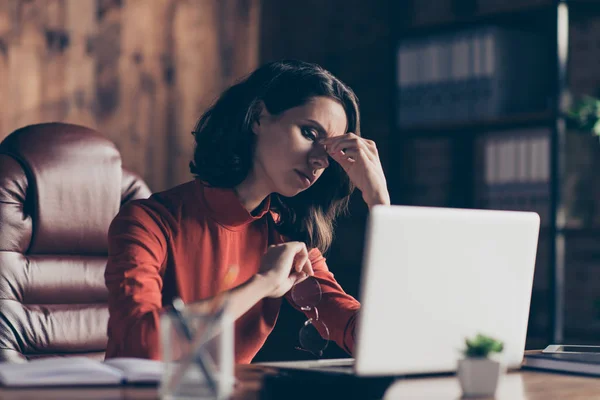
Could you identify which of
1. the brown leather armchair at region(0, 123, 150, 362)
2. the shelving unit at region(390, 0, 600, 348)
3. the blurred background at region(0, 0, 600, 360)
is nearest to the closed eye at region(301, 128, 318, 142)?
the brown leather armchair at region(0, 123, 150, 362)

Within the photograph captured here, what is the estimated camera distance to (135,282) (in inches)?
60.4

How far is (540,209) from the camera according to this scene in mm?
3176

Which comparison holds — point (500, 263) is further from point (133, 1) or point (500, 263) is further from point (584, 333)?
point (133, 1)

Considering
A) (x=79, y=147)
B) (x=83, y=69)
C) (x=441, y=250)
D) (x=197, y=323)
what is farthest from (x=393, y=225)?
(x=83, y=69)

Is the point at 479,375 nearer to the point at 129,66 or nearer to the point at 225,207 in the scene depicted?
the point at 225,207

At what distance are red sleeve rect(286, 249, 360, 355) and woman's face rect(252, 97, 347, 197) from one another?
248 mm

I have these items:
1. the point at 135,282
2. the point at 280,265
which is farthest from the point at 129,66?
the point at 280,265

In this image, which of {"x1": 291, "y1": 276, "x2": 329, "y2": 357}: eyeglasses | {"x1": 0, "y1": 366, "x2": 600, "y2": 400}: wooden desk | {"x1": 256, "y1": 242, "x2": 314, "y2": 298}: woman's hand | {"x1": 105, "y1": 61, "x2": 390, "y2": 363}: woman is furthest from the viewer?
{"x1": 105, "y1": 61, "x2": 390, "y2": 363}: woman

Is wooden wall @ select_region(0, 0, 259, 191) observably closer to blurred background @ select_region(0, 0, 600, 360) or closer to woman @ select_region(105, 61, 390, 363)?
blurred background @ select_region(0, 0, 600, 360)

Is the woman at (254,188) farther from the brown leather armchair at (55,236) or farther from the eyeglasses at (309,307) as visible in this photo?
the brown leather armchair at (55,236)

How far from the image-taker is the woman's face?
1.82m

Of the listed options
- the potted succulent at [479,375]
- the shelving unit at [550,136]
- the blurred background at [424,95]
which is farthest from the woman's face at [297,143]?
the shelving unit at [550,136]

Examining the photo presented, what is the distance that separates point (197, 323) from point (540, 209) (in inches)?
93.7

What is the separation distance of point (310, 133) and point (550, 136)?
158 cm
